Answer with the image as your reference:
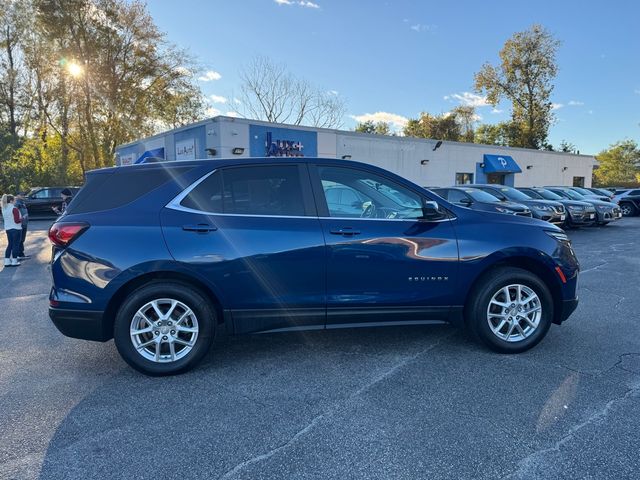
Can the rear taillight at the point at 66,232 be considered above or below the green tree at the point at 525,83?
below

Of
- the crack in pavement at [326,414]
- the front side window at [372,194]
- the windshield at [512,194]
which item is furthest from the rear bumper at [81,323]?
the windshield at [512,194]

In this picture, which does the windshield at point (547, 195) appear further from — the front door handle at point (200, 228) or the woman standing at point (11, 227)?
the woman standing at point (11, 227)

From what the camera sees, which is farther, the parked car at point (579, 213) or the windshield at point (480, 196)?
the parked car at point (579, 213)

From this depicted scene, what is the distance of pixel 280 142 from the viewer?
17.2m

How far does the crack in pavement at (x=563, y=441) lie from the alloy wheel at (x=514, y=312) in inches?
35.2

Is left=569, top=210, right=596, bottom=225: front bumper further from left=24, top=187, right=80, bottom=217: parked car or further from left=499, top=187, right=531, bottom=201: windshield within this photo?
→ left=24, top=187, right=80, bottom=217: parked car

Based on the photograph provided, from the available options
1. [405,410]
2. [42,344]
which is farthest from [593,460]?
[42,344]

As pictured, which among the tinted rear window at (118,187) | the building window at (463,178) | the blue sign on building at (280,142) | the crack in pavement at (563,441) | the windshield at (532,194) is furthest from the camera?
the building window at (463,178)

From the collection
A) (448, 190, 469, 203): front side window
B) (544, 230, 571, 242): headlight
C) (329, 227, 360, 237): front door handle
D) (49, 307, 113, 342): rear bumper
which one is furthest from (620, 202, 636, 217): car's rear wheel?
(49, 307, 113, 342): rear bumper

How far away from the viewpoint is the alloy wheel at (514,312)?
12.4 feet

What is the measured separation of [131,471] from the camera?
7.55 feet

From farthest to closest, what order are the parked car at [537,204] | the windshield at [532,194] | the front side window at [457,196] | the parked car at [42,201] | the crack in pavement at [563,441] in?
1. the parked car at [42,201]
2. the windshield at [532,194]
3. the parked car at [537,204]
4. the front side window at [457,196]
5. the crack in pavement at [563,441]

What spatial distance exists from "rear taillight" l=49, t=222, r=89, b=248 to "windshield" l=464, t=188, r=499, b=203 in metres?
11.3

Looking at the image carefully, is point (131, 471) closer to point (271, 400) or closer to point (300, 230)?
point (271, 400)
